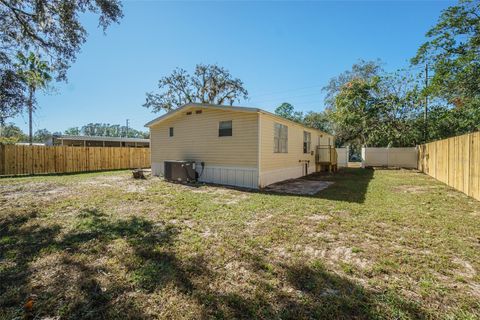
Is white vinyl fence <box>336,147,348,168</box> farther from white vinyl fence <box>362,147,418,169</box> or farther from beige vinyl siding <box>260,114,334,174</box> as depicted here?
beige vinyl siding <box>260,114,334,174</box>

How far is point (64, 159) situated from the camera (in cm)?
1453

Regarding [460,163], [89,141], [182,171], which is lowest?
[182,171]

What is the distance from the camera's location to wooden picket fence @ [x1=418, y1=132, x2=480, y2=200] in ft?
20.5

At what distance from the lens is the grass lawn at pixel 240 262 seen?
208 centimetres

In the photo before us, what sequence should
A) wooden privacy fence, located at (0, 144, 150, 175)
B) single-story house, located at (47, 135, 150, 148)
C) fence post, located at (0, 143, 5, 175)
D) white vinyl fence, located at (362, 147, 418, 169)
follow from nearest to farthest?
fence post, located at (0, 143, 5, 175), wooden privacy fence, located at (0, 144, 150, 175), white vinyl fence, located at (362, 147, 418, 169), single-story house, located at (47, 135, 150, 148)

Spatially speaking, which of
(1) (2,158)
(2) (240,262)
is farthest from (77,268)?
(1) (2,158)

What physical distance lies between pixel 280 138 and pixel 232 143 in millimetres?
2326

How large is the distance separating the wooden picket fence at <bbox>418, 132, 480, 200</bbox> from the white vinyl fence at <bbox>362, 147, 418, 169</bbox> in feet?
24.5

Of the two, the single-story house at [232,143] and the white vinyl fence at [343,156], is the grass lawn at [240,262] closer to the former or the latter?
the single-story house at [232,143]

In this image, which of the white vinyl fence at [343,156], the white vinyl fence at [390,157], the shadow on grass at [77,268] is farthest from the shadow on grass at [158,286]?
the white vinyl fence at [343,156]

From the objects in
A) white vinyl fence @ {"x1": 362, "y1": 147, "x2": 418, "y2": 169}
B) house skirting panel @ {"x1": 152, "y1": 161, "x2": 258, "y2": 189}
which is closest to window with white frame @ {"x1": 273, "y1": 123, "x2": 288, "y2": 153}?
house skirting panel @ {"x1": 152, "y1": 161, "x2": 258, "y2": 189}

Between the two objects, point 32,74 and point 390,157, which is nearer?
point 32,74

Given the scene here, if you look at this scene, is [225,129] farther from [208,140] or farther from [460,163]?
[460,163]

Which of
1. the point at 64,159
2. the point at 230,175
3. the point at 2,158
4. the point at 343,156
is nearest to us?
the point at 230,175
